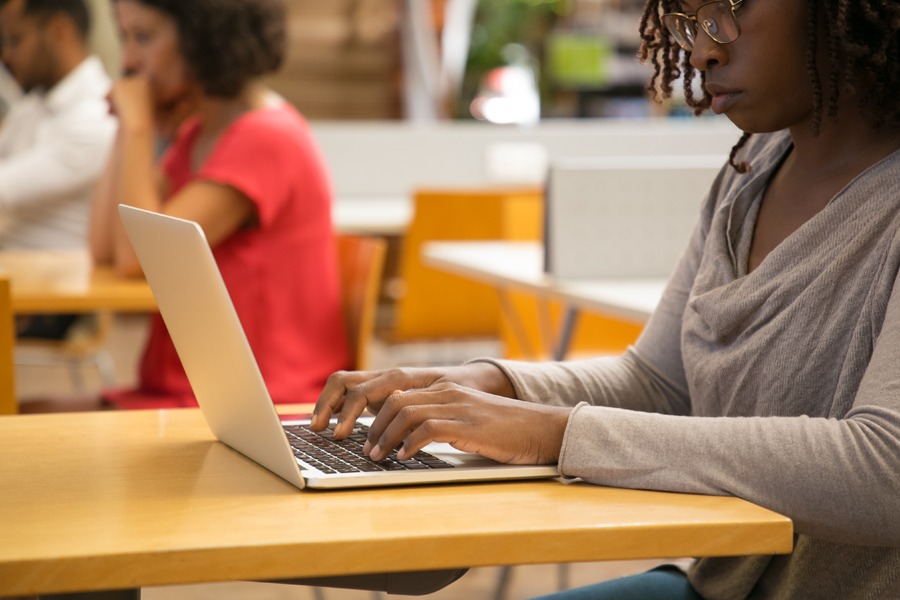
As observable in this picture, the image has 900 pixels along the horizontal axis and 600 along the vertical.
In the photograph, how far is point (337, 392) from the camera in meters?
1.17

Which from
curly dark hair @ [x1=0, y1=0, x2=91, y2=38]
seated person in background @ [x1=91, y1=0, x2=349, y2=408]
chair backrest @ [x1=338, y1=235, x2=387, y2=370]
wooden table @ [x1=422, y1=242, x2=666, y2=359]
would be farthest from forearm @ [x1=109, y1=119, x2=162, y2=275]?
curly dark hair @ [x1=0, y1=0, x2=91, y2=38]

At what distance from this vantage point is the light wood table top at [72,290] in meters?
2.29

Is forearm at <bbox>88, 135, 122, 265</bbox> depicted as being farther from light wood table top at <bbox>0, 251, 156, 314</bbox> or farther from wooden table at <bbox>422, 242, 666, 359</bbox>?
wooden table at <bbox>422, 242, 666, 359</bbox>

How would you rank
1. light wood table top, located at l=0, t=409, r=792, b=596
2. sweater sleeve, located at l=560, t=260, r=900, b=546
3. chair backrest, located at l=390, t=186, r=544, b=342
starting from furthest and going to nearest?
chair backrest, located at l=390, t=186, r=544, b=342, sweater sleeve, located at l=560, t=260, r=900, b=546, light wood table top, located at l=0, t=409, r=792, b=596

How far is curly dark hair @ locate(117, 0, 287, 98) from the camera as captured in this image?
2508 mm

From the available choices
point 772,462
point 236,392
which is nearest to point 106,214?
point 236,392

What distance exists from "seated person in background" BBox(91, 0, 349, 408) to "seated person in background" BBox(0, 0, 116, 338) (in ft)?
2.92

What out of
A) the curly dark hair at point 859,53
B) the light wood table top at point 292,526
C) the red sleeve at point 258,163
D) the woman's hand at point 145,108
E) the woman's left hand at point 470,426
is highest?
the curly dark hair at point 859,53

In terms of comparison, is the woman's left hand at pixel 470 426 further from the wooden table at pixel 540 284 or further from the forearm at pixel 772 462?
the wooden table at pixel 540 284

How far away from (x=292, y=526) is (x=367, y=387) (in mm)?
296

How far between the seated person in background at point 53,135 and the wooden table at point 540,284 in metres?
1.07

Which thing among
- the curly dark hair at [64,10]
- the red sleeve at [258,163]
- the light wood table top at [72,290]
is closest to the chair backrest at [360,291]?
the red sleeve at [258,163]

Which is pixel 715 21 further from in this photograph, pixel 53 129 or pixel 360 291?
pixel 53 129

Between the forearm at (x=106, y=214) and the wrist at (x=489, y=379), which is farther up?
the wrist at (x=489, y=379)
